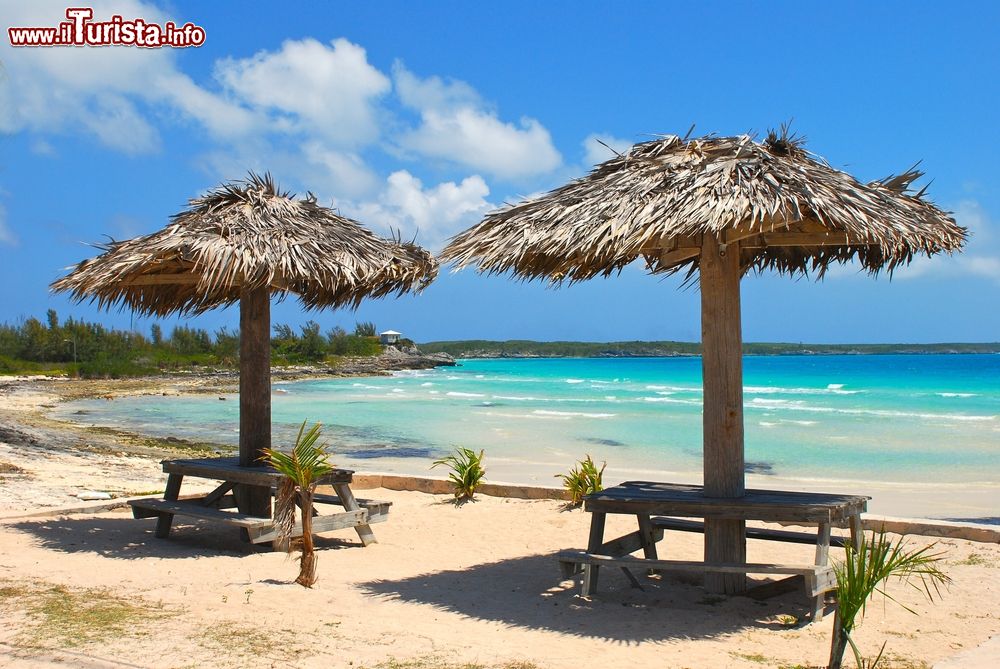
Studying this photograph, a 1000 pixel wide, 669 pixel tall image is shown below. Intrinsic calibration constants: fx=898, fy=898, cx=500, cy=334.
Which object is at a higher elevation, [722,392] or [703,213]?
[703,213]

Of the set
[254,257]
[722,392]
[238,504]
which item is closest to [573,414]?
[238,504]

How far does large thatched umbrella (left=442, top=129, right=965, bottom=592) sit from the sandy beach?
83cm

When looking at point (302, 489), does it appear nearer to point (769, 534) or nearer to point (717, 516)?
point (717, 516)

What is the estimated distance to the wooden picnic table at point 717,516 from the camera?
457 cm

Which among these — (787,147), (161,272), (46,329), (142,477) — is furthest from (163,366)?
(787,147)

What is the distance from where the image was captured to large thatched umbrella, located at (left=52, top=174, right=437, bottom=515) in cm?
643

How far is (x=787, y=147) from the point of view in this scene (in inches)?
204

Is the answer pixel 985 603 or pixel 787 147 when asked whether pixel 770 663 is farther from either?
pixel 787 147

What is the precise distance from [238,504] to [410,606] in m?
2.63

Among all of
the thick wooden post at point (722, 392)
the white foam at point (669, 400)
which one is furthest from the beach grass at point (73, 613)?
the white foam at point (669, 400)

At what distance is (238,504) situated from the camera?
7055mm

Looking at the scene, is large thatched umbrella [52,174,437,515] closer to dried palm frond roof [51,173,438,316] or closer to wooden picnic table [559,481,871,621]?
dried palm frond roof [51,173,438,316]

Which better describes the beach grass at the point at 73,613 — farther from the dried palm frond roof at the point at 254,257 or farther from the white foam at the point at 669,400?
the white foam at the point at 669,400

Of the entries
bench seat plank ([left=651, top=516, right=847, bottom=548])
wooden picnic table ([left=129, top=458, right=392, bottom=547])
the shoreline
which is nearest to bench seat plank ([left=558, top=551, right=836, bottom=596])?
bench seat plank ([left=651, top=516, right=847, bottom=548])
